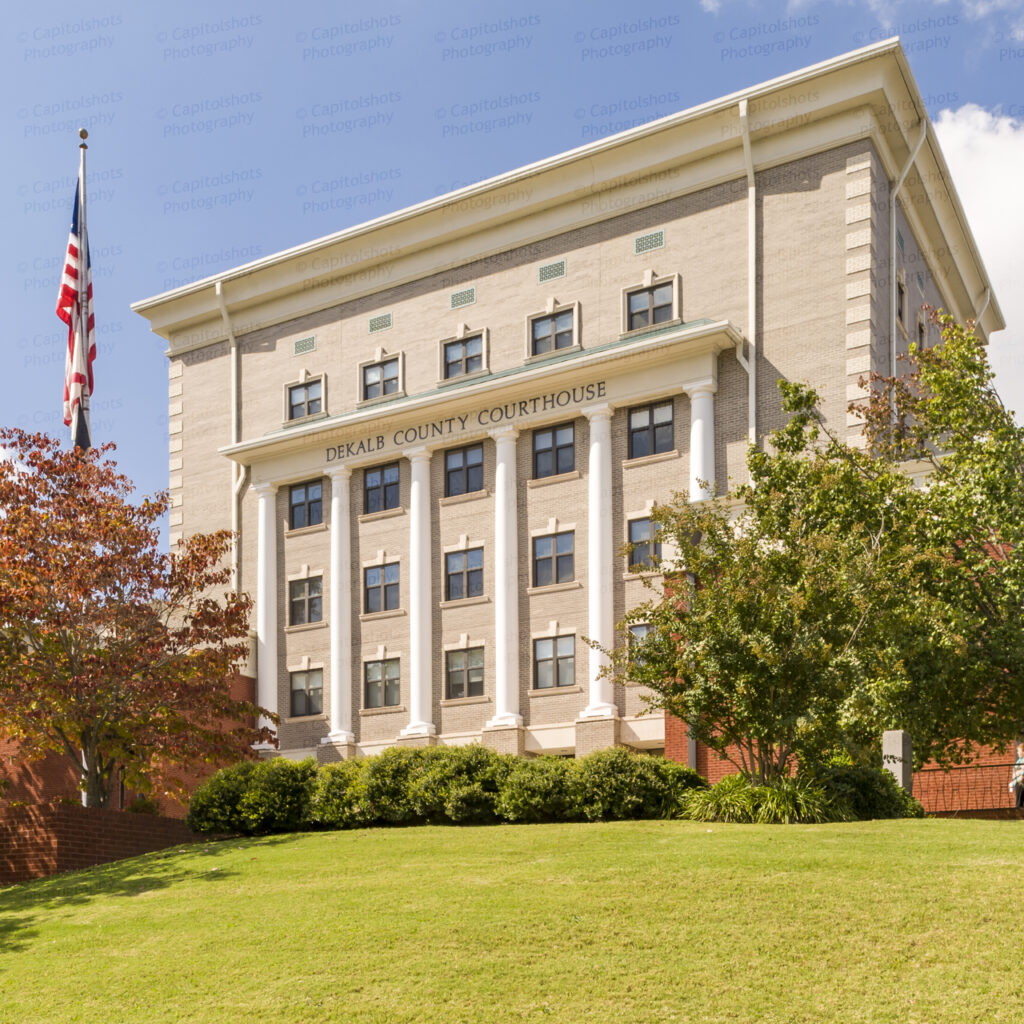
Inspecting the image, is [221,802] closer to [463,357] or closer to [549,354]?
[549,354]

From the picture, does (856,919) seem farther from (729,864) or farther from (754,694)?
(754,694)

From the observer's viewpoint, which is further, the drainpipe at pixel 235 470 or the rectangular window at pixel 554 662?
the drainpipe at pixel 235 470

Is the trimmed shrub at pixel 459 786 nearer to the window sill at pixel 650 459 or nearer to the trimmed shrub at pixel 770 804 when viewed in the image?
the trimmed shrub at pixel 770 804

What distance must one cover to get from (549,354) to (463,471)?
4.26 m

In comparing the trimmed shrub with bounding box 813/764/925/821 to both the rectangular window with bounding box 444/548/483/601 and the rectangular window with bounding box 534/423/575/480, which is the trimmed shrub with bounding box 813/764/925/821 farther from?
the rectangular window with bounding box 444/548/483/601

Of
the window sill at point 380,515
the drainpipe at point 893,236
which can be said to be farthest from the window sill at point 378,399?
the drainpipe at point 893,236

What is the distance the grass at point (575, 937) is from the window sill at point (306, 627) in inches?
870

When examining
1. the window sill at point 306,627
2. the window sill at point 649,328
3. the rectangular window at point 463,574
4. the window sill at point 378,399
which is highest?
the window sill at point 649,328

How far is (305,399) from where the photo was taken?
42.3m

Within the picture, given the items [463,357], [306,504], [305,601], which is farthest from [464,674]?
[463,357]

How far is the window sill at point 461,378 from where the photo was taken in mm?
38594

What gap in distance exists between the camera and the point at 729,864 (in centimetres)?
1481

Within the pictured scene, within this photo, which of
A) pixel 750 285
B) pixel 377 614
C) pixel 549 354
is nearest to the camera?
pixel 750 285

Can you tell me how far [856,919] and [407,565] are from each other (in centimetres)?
2727
